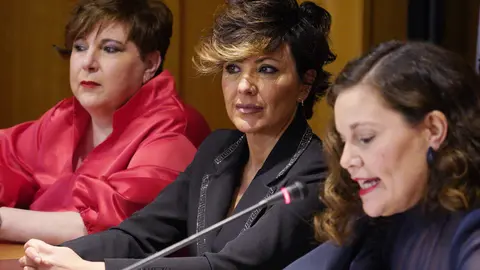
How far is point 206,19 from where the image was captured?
123 inches

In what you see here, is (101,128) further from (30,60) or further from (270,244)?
(270,244)

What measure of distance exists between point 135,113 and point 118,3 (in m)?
0.29

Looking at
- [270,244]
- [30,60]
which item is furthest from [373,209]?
[30,60]

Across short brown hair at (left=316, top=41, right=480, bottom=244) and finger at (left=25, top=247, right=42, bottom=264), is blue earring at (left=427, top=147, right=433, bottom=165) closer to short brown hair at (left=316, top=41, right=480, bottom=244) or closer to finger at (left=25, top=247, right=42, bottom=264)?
short brown hair at (left=316, top=41, right=480, bottom=244)

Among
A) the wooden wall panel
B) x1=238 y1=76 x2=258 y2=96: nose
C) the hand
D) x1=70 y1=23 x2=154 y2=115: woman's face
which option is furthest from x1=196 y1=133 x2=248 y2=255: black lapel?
the wooden wall panel

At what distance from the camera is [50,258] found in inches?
75.8

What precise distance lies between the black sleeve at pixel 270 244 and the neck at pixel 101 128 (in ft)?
2.61

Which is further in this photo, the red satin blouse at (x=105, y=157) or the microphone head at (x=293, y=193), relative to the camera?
the red satin blouse at (x=105, y=157)

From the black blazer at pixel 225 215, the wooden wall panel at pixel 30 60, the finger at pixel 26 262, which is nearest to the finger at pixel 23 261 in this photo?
the finger at pixel 26 262

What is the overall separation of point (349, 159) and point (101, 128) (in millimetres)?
1161

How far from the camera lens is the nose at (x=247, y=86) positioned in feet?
6.75

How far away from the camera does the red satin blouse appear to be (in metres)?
2.30

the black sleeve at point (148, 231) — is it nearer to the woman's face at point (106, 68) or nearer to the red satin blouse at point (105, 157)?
the red satin blouse at point (105, 157)

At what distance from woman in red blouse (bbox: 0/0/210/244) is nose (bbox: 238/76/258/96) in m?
0.37
